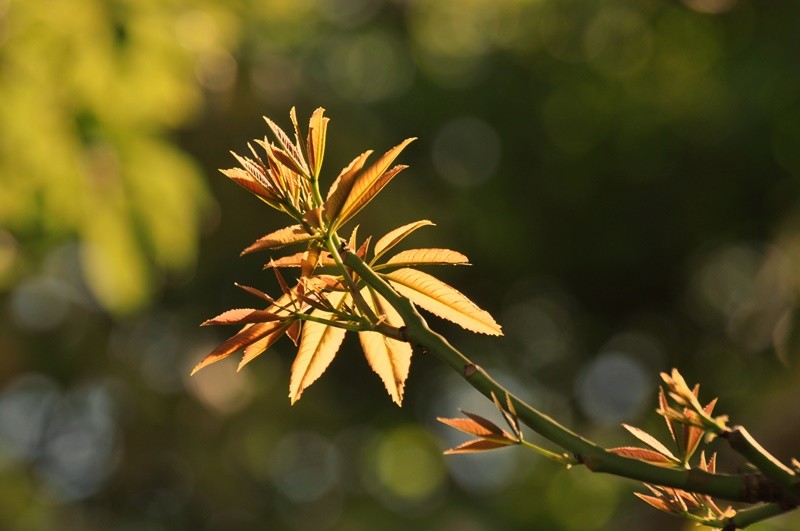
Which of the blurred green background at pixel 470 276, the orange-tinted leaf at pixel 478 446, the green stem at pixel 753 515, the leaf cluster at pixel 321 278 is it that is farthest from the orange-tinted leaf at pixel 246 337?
the blurred green background at pixel 470 276

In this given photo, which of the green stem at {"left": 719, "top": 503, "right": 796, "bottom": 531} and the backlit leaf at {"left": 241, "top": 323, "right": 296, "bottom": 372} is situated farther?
the backlit leaf at {"left": 241, "top": 323, "right": 296, "bottom": 372}

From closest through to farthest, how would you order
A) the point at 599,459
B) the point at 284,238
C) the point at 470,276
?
the point at 599,459 → the point at 284,238 → the point at 470,276

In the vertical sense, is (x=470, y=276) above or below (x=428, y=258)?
below

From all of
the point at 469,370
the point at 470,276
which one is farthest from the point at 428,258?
the point at 470,276

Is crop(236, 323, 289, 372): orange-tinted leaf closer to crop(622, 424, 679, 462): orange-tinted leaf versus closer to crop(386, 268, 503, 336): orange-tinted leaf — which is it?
crop(386, 268, 503, 336): orange-tinted leaf

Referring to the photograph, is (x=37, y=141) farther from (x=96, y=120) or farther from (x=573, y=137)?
(x=573, y=137)

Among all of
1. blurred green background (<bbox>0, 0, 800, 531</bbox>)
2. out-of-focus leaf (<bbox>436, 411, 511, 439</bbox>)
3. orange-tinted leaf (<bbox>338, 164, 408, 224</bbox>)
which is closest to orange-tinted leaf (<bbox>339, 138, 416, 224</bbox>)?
orange-tinted leaf (<bbox>338, 164, 408, 224</bbox>)

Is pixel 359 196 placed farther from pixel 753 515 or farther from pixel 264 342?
pixel 753 515
